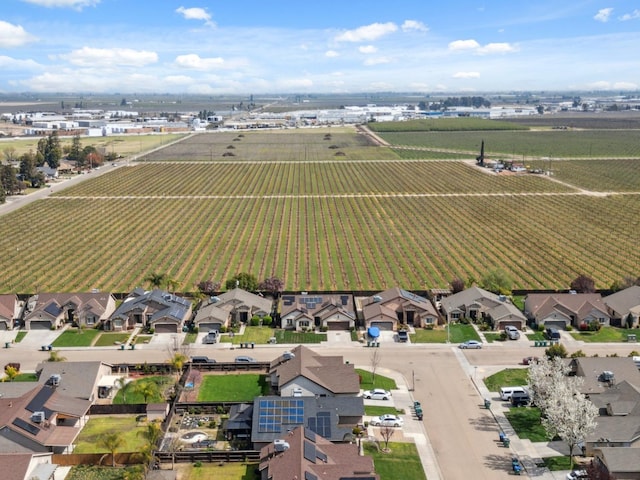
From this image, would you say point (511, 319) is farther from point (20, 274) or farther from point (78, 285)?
point (20, 274)

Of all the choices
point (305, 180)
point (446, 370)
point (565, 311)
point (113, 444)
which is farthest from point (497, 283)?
point (305, 180)

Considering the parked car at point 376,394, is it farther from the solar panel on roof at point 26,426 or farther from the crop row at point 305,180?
the crop row at point 305,180

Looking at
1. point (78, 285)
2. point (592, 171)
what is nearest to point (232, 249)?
point (78, 285)

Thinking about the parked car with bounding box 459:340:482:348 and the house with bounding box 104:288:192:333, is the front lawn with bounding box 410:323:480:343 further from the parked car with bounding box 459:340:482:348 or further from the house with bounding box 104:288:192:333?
the house with bounding box 104:288:192:333

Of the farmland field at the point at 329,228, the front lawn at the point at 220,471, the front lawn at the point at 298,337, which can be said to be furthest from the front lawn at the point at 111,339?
the front lawn at the point at 220,471

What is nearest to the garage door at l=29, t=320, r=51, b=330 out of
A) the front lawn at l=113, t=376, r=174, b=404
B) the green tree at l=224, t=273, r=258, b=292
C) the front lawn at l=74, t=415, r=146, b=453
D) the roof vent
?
the front lawn at l=113, t=376, r=174, b=404

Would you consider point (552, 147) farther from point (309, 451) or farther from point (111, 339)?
point (309, 451)
